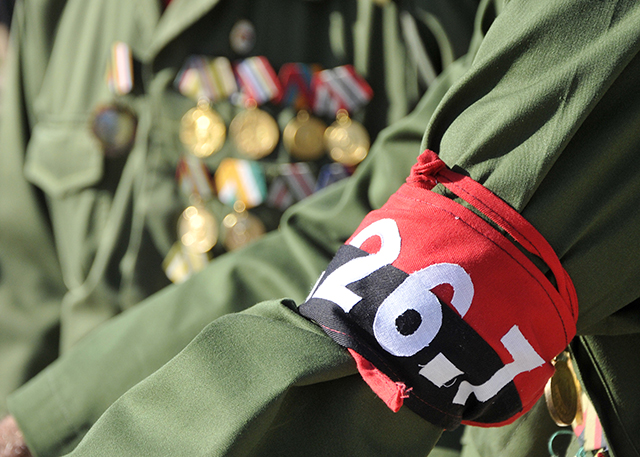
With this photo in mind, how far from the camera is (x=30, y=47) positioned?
1.21 metres

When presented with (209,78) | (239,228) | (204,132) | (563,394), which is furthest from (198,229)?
(563,394)

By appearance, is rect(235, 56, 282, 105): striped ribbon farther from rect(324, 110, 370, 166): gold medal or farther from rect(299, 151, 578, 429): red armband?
rect(299, 151, 578, 429): red armband

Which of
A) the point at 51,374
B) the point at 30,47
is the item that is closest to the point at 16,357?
the point at 51,374

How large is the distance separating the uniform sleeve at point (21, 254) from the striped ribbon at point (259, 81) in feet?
1.54

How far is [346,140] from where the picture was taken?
1084 millimetres

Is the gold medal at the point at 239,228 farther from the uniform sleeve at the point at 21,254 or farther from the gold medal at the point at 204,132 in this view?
the uniform sleeve at the point at 21,254

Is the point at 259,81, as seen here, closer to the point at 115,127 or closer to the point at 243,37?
the point at 243,37

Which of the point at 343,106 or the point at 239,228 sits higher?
the point at 343,106

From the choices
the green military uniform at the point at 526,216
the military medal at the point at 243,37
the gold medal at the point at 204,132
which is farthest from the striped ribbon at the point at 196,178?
the green military uniform at the point at 526,216

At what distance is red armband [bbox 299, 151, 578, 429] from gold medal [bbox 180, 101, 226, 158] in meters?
0.69

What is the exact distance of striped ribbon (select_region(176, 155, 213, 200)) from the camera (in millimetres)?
1086

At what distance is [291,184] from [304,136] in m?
0.09

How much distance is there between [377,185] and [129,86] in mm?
608

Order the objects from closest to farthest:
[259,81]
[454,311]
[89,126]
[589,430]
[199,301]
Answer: [454,311]
[589,430]
[199,301]
[259,81]
[89,126]
